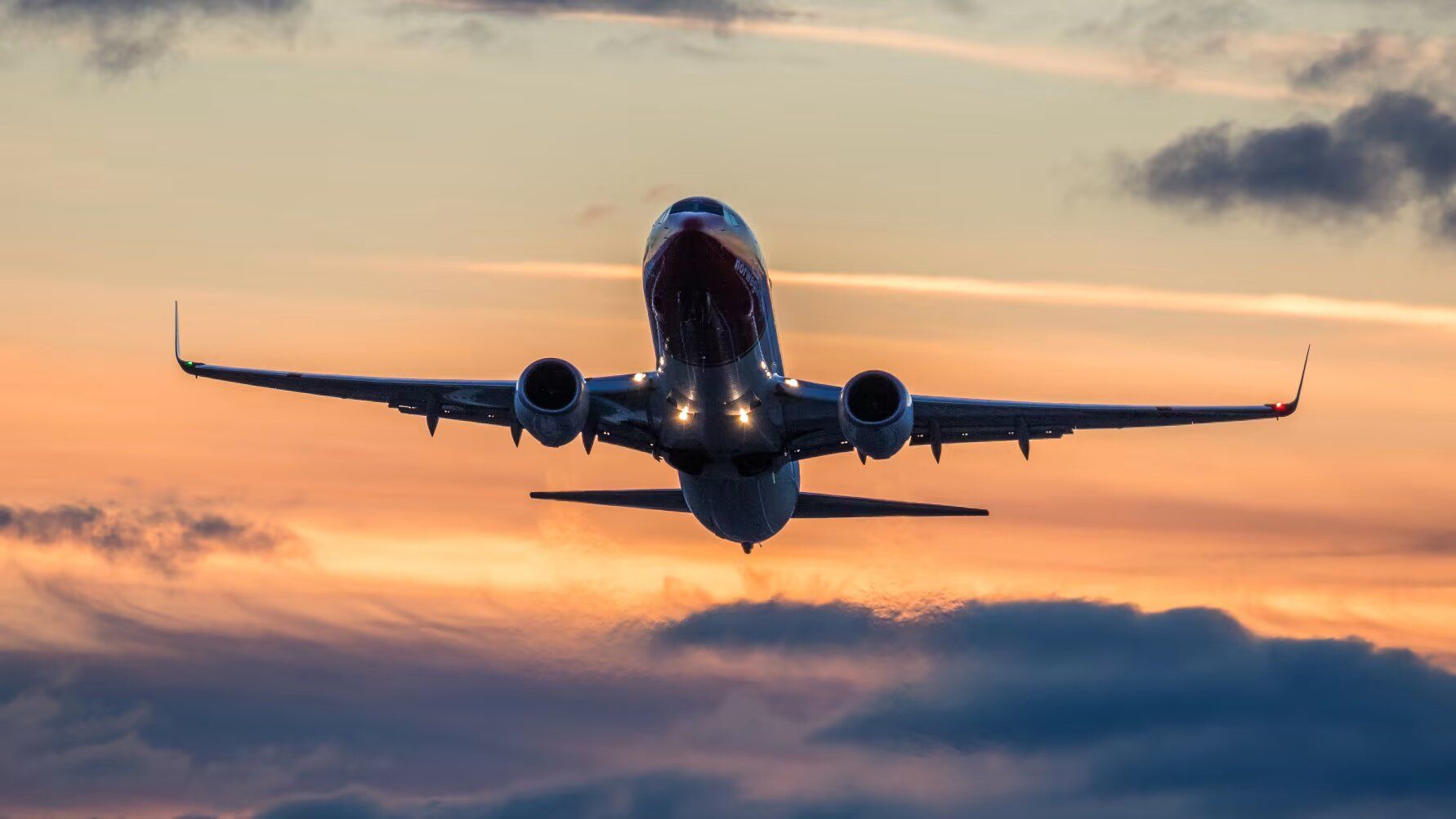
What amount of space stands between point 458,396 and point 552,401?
256 inches

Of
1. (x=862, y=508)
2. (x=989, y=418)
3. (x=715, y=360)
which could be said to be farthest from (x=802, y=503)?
(x=715, y=360)

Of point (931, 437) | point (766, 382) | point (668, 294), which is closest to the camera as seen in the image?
point (668, 294)

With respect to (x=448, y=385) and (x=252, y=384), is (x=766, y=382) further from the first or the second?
(x=252, y=384)

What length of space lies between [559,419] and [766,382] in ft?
18.9

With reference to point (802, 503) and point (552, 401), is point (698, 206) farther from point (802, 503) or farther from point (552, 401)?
point (802, 503)

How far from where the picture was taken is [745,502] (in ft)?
187

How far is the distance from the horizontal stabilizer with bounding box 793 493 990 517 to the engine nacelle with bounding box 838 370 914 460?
20.9ft

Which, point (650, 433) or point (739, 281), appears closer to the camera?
point (739, 281)

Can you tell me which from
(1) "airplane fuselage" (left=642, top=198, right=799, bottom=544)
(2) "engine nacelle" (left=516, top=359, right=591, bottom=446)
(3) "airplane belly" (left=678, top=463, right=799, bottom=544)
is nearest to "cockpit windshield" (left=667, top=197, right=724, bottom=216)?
(1) "airplane fuselage" (left=642, top=198, right=799, bottom=544)

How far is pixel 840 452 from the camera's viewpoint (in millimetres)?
56531

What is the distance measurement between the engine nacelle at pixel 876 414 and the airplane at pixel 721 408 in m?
0.04

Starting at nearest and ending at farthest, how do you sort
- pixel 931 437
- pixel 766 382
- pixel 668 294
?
pixel 668 294, pixel 766 382, pixel 931 437

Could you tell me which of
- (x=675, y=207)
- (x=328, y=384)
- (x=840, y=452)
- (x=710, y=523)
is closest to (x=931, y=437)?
(x=840, y=452)

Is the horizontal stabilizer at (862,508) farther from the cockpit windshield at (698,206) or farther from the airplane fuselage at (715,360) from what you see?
the cockpit windshield at (698,206)
